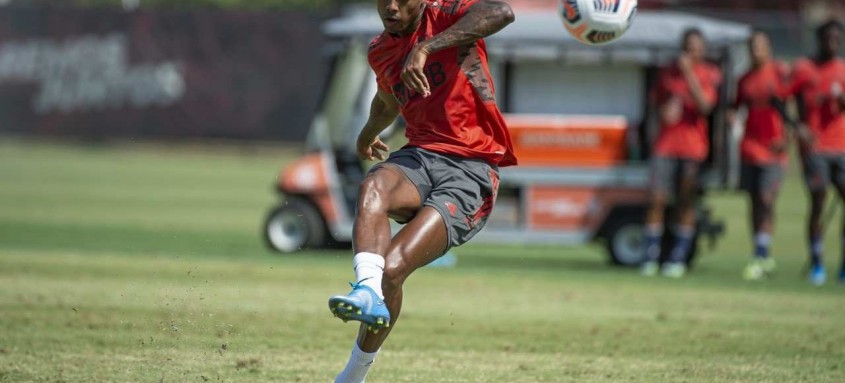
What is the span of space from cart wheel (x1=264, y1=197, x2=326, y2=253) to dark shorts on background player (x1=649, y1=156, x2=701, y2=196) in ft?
13.5

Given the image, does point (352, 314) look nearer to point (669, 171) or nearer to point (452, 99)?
point (452, 99)

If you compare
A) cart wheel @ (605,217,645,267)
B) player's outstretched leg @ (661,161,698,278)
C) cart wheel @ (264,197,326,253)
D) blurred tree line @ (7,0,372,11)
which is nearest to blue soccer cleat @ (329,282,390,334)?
player's outstretched leg @ (661,161,698,278)

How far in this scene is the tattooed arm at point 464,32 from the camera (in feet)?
22.1

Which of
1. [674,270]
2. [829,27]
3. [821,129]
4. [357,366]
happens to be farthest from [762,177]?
[357,366]

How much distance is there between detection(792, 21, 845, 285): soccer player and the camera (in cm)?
1421

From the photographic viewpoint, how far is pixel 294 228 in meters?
16.6

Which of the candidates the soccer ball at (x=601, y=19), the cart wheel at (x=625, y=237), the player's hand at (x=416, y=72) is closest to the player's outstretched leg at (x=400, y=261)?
the player's hand at (x=416, y=72)

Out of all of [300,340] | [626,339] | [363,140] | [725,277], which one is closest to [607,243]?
[725,277]

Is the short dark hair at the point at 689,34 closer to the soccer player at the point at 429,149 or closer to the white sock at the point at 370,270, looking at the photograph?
the soccer player at the point at 429,149

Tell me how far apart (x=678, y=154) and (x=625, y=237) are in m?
1.33

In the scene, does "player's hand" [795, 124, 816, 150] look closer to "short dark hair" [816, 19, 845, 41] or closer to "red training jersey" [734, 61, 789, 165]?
"red training jersey" [734, 61, 789, 165]

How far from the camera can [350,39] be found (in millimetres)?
16266

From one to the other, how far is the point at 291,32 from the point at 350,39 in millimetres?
21155

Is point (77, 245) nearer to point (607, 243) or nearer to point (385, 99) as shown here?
point (607, 243)
